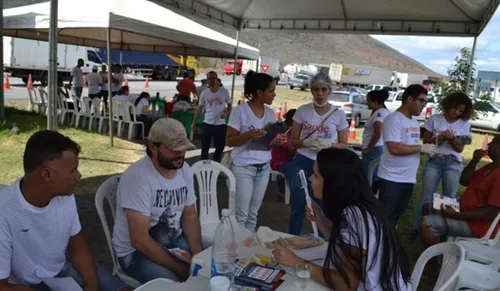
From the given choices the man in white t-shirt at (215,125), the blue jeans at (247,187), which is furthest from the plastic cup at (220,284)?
the man in white t-shirt at (215,125)

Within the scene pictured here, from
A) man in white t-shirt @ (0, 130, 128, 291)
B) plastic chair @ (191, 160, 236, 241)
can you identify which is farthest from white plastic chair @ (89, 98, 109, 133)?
man in white t-shirt @ (0, 130, 128, 291)

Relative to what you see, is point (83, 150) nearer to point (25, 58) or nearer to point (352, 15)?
point (352, 15)

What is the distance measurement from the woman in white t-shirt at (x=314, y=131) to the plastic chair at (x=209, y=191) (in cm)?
60

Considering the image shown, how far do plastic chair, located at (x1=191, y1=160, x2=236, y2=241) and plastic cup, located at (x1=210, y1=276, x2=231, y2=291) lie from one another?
160cm

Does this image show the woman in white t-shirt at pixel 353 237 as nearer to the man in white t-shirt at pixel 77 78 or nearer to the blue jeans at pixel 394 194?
the blue jeans at pixel 394 194

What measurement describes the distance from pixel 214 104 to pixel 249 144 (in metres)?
3.28

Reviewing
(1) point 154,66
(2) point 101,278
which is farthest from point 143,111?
(1) point 154,66

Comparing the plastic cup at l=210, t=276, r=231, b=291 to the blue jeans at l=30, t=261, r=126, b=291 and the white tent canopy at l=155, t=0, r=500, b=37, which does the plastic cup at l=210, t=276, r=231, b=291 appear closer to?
the blue jeans at l=30, t=261, r=126, b=291

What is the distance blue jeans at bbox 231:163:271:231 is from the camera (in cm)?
337

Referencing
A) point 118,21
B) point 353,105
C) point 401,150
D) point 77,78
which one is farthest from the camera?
point 353,105

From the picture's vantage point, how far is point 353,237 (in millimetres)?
1711

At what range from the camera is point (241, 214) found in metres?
3.41

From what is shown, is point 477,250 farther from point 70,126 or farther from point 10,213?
point 70,126

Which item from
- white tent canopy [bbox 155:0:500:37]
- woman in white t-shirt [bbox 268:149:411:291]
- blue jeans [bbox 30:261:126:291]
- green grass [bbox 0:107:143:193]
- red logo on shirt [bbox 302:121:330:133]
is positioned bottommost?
green grass [bbox 0:107:143:193]
